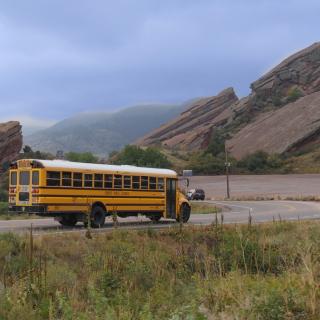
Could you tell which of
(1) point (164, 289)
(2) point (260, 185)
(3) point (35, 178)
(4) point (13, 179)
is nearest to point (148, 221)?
(4) point (13, 179)

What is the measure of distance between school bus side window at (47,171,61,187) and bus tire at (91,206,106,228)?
76.8 inches

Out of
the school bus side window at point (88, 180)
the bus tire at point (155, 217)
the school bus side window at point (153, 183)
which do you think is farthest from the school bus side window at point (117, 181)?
the bus tire at point (155, 217)

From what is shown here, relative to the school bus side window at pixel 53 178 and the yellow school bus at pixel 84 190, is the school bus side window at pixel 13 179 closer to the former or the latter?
the yellow school bus at pixel 84 190

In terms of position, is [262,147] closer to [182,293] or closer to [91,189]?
[91,189]

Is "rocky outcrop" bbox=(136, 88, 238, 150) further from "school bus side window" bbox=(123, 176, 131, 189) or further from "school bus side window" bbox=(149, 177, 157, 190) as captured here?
"school bus side window" bbox=(123, 176, 131, 189)


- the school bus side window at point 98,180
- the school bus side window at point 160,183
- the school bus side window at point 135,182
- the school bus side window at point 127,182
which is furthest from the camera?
the school bus side window at point 160,183

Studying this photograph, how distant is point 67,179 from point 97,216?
2.02 m

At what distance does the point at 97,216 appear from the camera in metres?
21.2

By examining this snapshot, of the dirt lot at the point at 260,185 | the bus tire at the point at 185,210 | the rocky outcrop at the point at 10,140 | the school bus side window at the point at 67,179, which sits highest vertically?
the rocky outcrop at the point at 10,140

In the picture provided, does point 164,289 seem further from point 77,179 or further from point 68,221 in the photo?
point 68,221

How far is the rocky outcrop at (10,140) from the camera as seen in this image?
8794 centimetres

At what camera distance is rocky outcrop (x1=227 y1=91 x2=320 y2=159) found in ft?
342

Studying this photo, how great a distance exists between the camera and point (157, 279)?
8734 millimetres

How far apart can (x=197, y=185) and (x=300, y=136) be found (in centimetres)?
2407
